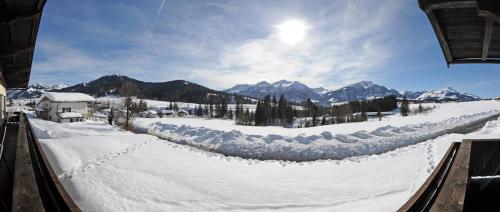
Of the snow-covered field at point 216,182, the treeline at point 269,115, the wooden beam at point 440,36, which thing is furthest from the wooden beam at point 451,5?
the treeline at point 269,115

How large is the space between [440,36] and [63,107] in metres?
57.4

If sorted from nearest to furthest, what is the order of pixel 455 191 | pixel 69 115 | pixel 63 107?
pixel 455 191 → pixel 69 115 → pixel 63 107

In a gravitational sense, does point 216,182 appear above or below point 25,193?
below

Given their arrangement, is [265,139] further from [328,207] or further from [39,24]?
[39,24]

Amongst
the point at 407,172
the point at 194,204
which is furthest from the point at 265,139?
the point at 194,204

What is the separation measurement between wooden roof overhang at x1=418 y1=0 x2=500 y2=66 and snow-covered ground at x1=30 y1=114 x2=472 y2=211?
362cm

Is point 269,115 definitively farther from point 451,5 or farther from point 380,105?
point 451,5

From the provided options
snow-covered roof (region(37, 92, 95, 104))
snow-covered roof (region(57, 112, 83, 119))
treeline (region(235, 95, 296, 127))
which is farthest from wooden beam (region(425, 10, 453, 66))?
treeline (region(235, 95, 296, 127))

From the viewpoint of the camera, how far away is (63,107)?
50656 mm

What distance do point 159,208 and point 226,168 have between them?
6.04 m

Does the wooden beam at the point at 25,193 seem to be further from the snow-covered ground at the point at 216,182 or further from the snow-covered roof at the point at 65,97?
the snow-covered roof at the point at 65,97

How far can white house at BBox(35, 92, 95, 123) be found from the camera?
49.9m

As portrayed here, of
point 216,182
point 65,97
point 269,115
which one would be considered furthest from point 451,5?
point 269,115

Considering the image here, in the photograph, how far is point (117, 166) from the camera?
1212 cm
